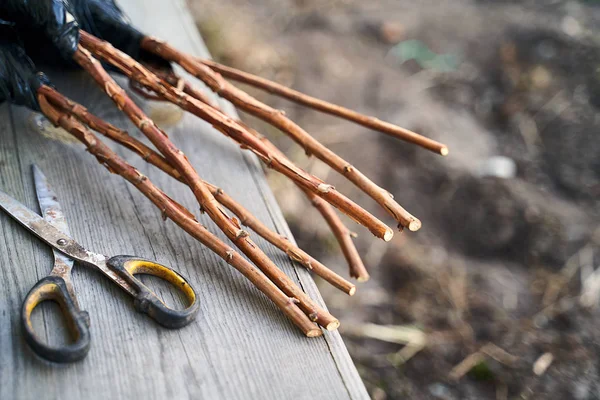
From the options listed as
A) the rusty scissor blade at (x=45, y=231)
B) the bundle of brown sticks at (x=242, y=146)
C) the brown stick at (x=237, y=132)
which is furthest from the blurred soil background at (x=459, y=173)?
the rusty scissor blade at (x=45, y=231)

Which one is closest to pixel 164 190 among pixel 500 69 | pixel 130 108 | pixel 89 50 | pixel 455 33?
pixel 130 108

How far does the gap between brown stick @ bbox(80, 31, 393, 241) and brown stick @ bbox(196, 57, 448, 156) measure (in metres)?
0.15

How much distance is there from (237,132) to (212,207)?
0.50ft

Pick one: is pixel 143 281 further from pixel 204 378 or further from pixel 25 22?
pixel 25 22

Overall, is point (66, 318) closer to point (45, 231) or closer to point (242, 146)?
point (45, 231)

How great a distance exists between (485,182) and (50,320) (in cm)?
163

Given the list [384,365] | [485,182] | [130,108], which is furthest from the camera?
[485,182]

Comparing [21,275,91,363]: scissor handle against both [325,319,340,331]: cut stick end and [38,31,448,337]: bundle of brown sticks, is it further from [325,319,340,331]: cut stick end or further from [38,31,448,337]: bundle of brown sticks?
[325,319,340,331]: cut stick end

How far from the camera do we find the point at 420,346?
5.22ft

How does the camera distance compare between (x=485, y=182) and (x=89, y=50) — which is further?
(x=485, y=182)

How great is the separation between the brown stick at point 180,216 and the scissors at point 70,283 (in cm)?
7

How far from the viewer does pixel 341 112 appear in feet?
3.31

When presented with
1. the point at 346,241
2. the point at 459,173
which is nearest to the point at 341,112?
the point at 346,241

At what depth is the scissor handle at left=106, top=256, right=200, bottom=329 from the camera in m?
0.70
